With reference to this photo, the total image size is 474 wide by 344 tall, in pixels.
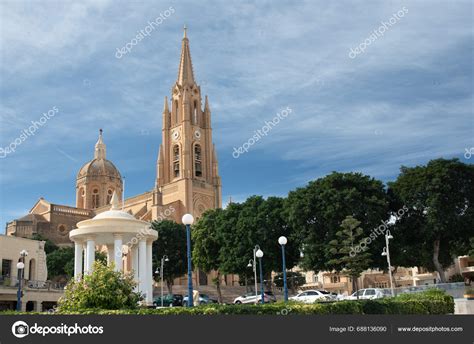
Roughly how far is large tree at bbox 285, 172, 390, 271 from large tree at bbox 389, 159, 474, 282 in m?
2.02

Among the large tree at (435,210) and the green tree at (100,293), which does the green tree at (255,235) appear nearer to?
the large tree at (435,210)

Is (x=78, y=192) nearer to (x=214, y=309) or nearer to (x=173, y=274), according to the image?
(x=173, y=274)

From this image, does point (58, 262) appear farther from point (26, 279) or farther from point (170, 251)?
point (26, 279)

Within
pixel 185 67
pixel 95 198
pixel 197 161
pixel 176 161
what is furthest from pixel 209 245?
pixel 95 198

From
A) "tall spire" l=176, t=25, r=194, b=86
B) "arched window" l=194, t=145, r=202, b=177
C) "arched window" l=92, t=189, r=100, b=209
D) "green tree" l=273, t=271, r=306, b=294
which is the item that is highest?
"tall spire" l=176, t=25, r=194, b=86

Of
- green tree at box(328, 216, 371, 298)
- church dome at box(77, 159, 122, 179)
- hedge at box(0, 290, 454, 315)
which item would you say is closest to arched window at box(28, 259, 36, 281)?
green tree at box(328, 216, 371, 298)

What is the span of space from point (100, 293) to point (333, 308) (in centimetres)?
818

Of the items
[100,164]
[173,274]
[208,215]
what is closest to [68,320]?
[208,215]

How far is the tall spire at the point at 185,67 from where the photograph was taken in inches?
3575

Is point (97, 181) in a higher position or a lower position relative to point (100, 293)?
higher

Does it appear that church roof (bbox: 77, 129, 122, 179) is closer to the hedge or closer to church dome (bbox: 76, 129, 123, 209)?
church dome (bbox: 76, 129, 123, 209)

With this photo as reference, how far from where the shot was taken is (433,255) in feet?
147

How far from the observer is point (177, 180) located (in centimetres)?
8206

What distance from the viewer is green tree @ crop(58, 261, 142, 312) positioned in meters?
17.7
